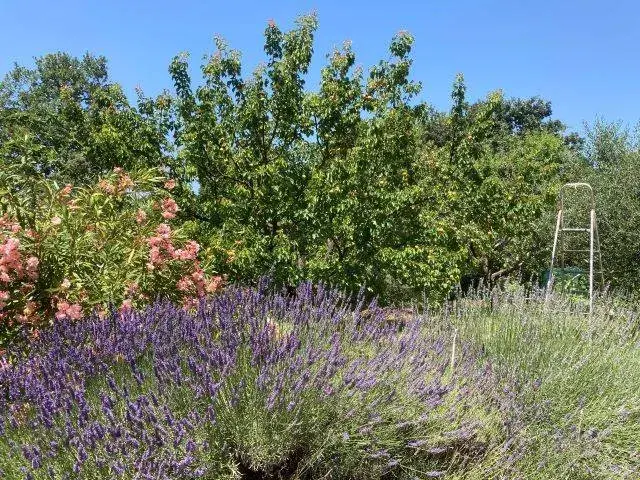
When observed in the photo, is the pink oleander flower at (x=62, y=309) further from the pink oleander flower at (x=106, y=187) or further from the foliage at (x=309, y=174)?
the foliage at (x=309, y=174)

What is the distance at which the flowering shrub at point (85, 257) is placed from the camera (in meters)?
3.66

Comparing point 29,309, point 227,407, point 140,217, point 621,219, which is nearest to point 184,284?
point 140,217

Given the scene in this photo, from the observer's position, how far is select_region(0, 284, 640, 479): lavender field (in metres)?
2.12

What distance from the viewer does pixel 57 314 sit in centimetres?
362

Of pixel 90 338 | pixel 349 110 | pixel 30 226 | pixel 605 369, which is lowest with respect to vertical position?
pixel 605 369

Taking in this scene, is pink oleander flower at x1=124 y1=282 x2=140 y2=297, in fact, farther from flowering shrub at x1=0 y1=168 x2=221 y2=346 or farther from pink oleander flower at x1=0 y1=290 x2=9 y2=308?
pink oleander flower at x1=0 y1=290 x2=9 y2=308

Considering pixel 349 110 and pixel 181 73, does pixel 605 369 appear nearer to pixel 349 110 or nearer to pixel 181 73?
pixel 349 110

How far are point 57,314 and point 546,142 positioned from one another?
12.4 metres

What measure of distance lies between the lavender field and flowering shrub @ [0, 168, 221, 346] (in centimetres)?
75

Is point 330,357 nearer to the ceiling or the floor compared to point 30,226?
nearer to the floor

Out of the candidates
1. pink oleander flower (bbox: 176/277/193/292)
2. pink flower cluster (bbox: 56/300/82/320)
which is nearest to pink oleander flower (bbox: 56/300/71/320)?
pink flower cluster (bbox: 56/300/82/320)

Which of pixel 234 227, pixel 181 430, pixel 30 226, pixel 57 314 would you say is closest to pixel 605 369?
pixel 181 430

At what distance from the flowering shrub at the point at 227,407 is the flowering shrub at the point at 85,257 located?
2.56 feet

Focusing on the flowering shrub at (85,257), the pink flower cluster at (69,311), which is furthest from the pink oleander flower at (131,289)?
the pink flower cluster at (69,311)
